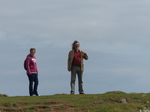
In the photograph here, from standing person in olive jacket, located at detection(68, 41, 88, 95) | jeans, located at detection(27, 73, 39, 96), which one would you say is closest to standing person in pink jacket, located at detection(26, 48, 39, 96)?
jeans, located at detection(27, 73, 39, 96)

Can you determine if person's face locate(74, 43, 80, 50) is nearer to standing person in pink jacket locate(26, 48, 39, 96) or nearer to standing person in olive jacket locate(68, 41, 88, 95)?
standing person in olive jacket locate(68, 41, 88, 95)

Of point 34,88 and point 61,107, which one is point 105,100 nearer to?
point 61,107

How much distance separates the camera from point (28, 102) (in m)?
18.7

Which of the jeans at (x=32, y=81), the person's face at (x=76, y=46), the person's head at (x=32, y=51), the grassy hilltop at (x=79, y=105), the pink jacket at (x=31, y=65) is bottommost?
the grassy hilltop at (x=79, y=105)

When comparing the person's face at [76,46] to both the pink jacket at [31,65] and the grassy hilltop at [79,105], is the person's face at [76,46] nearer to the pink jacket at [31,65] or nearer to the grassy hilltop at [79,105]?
the pink jacket at [31,65]

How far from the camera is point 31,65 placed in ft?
77.7

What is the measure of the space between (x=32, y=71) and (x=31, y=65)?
1.18 feet

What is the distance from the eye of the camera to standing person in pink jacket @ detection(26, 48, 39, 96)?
23.5 m

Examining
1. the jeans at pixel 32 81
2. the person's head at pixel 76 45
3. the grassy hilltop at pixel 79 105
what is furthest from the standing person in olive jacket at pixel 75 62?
the grassy hilltop at pixel 79 105

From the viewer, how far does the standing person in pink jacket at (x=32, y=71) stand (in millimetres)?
23472

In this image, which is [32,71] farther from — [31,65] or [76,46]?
[76,46]

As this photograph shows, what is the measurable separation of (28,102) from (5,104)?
1.28 m

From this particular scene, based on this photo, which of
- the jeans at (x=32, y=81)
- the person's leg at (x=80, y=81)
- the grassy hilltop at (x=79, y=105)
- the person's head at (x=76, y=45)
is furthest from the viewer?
the person's leg at (x=80, y=81)

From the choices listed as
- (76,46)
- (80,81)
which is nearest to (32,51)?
(76,46)
